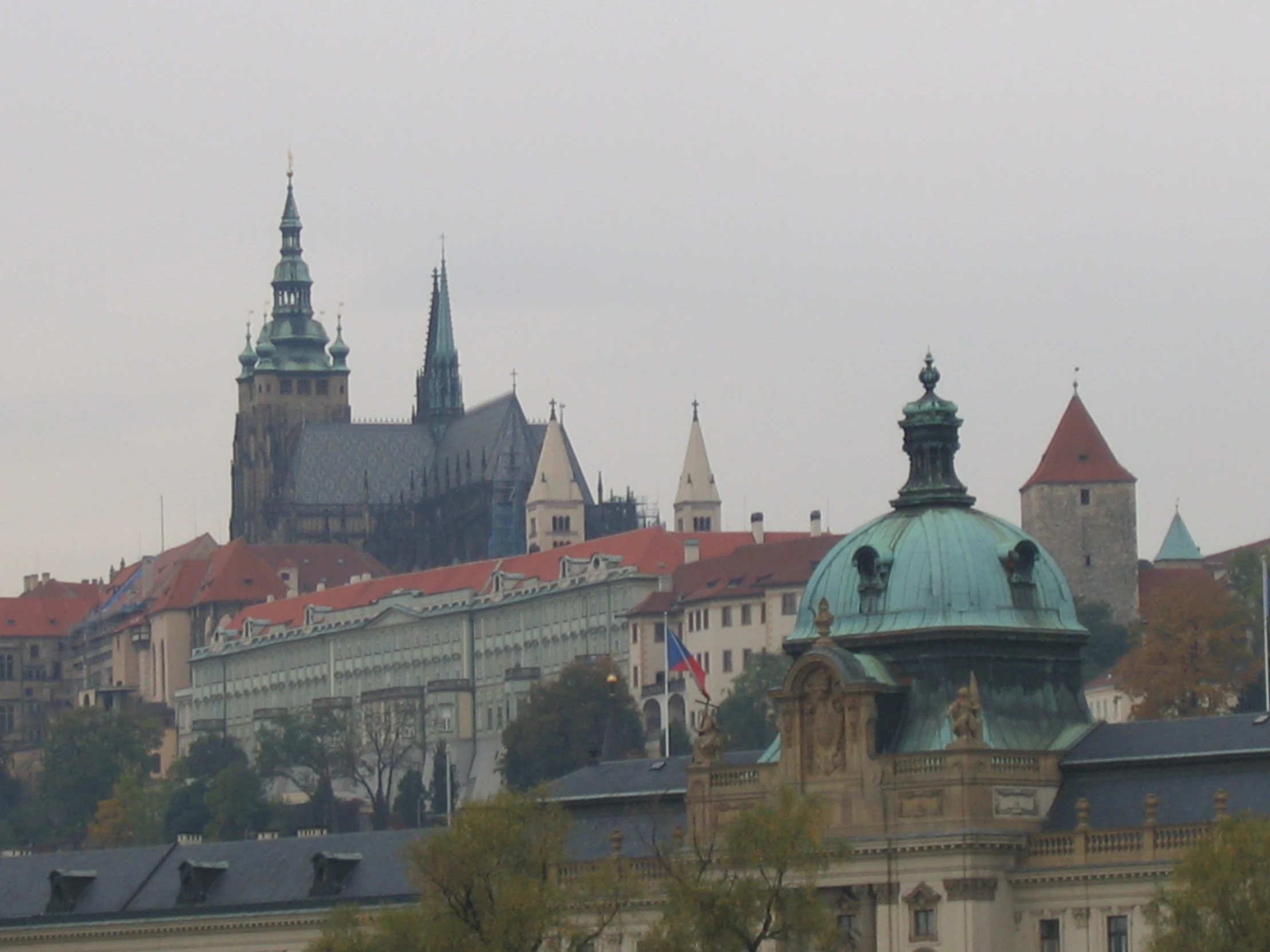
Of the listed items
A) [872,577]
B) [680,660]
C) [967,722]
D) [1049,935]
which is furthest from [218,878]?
[1049,935]

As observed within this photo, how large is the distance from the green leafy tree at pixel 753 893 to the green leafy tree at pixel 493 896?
1.80 m

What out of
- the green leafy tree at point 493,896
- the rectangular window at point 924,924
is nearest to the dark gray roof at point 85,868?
the rectangular window at point 924,924

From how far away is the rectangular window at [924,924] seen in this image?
11794 cm

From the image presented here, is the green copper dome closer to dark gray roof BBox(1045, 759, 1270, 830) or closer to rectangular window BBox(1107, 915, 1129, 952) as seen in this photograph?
dark gray roof BBox(1045, 759, 1270, 830)

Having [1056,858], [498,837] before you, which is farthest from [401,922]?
[1056,858]

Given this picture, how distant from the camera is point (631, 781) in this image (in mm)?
131500

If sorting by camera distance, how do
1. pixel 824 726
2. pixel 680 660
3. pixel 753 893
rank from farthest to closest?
1. pixel 680 660
2. pixel 824 726
3. pixel 753 893

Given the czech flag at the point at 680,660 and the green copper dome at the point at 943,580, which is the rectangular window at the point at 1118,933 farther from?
the czech flag at the point at 680,660

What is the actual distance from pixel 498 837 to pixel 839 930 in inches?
320

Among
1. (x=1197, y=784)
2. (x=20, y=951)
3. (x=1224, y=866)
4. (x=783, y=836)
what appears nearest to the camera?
(x=1224, y=866)

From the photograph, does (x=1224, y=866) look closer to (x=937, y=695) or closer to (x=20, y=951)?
(x=937, y=695)

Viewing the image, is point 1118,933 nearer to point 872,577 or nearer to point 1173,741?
point 1173,741

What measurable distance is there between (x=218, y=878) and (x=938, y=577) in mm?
29496

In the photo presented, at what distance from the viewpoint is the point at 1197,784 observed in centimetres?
11600
